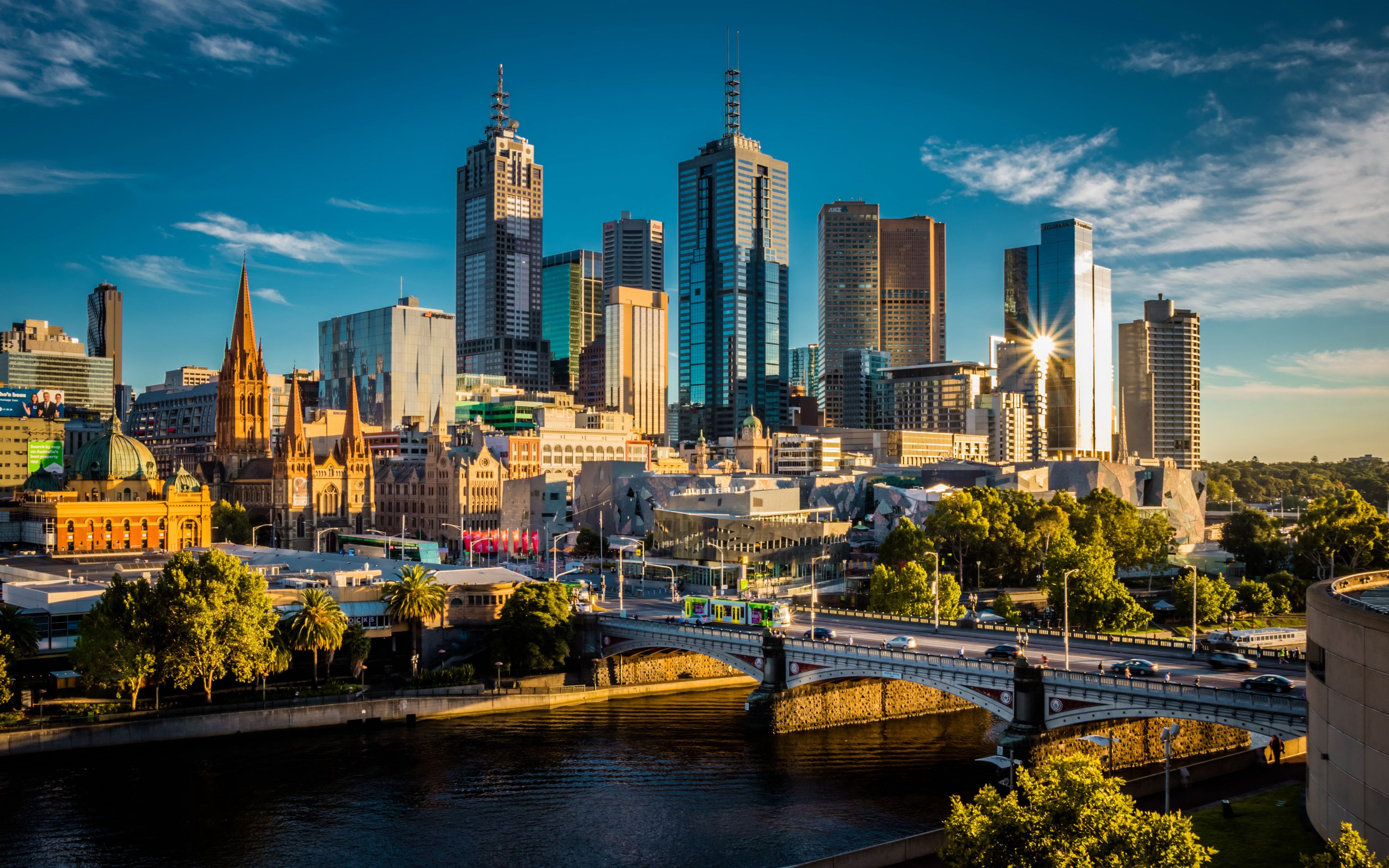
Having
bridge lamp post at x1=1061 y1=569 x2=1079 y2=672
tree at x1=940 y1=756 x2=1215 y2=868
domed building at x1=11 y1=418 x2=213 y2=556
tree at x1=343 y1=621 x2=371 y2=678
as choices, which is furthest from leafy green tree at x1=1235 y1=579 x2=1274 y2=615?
domed building at x1=11 y1=418 x2=213 y2=556

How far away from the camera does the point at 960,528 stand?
161m

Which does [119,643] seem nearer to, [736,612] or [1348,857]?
[736,612]

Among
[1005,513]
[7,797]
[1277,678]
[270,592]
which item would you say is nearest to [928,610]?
[1005,513]

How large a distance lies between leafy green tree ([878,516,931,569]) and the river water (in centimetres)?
4717

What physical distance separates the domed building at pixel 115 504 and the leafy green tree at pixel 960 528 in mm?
116685

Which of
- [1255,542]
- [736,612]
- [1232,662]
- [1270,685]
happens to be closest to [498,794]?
[736,612]

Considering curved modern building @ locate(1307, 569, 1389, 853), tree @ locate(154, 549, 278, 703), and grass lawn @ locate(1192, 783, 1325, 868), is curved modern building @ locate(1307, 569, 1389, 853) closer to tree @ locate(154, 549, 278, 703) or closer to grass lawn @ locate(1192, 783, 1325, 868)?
grass lawn @ locate(1192, 783, 1325, 868)

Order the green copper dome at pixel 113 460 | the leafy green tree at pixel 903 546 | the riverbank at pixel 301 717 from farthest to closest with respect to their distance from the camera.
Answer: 1. the green copper dome at pixel 113 460
2. the leafy green tree at pixel 903 546
3. the riverbank at pixel 301 717

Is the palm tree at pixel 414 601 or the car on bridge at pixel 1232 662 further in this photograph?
the palm tree at pixel 414 601

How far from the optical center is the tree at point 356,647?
11512cm

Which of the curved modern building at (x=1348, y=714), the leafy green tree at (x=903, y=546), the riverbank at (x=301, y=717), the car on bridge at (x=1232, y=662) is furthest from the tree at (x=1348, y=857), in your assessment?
the leafy green tree at (x=903, y=546)

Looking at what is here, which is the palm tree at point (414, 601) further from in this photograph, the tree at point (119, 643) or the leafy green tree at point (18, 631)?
the leafy green tree at point (18, 631)

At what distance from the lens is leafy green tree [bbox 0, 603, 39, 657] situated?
100000 millimetres

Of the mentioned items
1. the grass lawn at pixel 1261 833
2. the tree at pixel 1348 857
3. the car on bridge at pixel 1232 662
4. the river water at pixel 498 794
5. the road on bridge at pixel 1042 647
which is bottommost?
the river water at pixel 498 794
